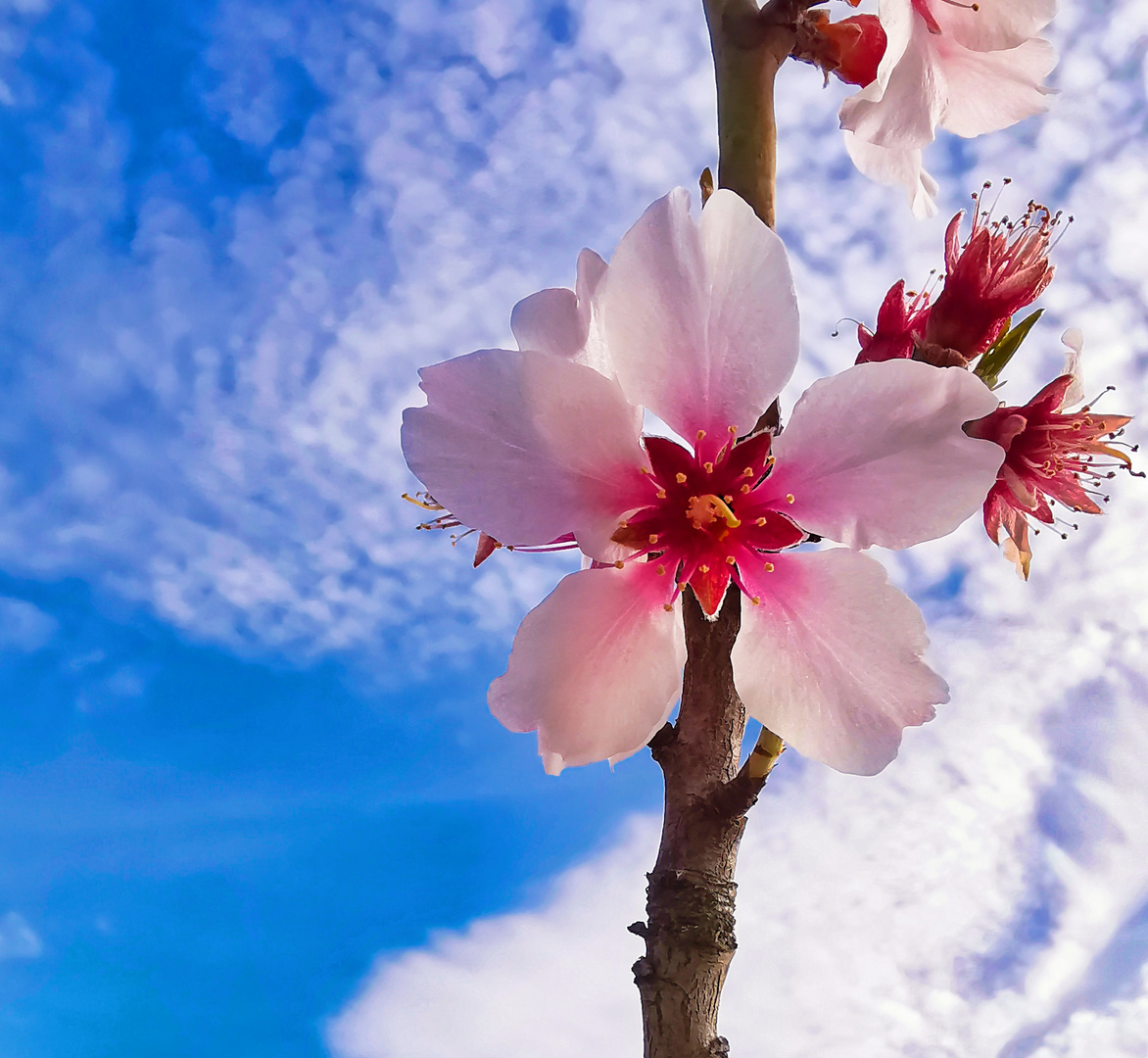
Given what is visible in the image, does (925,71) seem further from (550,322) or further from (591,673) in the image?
(591,673)

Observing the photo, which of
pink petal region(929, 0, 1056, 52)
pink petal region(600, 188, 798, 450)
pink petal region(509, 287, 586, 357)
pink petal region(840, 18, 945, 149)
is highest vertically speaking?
pink petal region(929, 0, 1056, 52)

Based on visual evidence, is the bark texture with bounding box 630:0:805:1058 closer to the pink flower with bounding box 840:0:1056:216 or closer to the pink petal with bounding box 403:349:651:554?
the pink flower with bounding box 840:0:1056:216

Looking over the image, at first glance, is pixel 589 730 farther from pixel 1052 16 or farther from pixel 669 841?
pixel 1052 16

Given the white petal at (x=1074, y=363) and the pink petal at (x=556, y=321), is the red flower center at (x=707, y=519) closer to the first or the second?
the pink petal at (x=556, y=321)

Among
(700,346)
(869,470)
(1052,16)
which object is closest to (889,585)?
(869,470)

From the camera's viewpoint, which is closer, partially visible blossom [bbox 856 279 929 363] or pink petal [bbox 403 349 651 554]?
pink petal [bbox 403 349 651 554]

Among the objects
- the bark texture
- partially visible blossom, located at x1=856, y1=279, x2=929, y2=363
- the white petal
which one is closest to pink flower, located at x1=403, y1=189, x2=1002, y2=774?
the bark texture

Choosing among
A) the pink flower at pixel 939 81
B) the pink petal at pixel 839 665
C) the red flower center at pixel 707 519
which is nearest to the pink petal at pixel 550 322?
the red flower center at pixel 707 519
